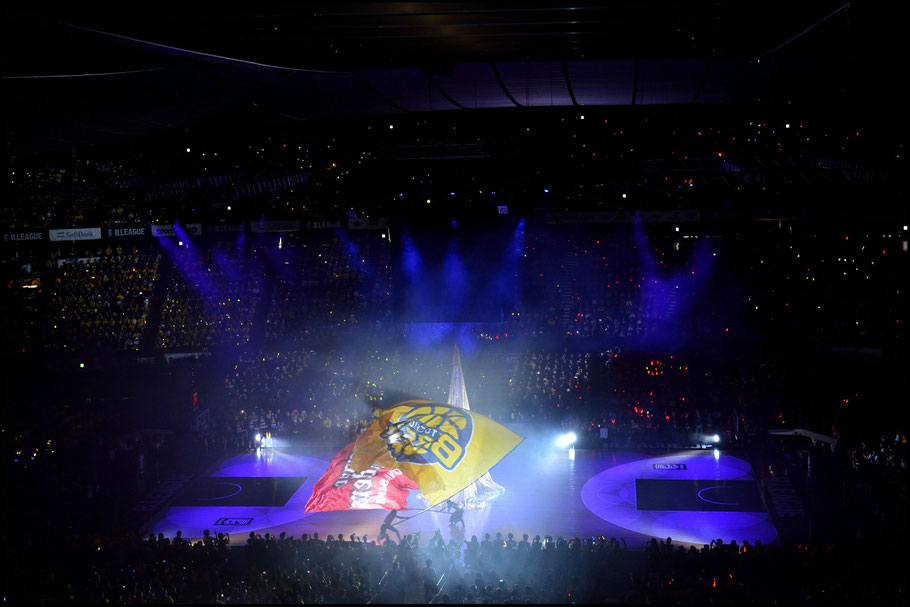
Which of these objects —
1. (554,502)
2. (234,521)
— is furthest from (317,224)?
(554,502)

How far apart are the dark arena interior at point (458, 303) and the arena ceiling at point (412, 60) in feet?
0.29

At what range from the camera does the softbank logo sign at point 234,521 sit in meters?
19.1

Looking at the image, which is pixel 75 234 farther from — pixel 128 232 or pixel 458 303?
pixel 458 303

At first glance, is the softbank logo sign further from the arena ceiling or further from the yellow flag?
the arena ceiling

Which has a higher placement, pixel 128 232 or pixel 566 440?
pixel 128 232

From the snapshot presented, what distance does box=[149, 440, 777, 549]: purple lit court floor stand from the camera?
712 inches

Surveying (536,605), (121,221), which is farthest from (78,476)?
(536,605)

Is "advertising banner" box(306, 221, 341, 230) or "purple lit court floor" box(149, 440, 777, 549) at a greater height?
"advertising banner" box(306, 221, 341, 230)

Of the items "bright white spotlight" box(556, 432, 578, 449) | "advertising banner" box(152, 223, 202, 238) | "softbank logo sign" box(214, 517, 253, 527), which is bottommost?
"softbank logo sign" box(214, 517, 253, 527)

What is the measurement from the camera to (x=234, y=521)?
19328mm

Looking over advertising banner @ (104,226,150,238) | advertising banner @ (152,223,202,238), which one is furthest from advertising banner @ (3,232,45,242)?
advertising banner @ (152,223,202,238)

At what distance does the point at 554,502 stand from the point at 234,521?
8.77 m

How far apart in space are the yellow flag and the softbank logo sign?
8114mm

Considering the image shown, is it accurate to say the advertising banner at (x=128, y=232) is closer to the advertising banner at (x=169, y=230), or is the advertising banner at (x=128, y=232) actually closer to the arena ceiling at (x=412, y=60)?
the advertising banner at (x=169, y=230)
